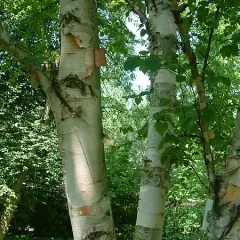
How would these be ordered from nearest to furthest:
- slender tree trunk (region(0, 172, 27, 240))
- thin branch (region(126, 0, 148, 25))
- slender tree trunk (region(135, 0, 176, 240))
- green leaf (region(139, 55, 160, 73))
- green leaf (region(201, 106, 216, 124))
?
1. green leaf (region(139, 55, 160, 73))
2. green leaf (region(201, 106, 216, 124))
3. slender tree trunk (region(135, 0, 176, 240))
4. thin branch (region(126, 0, 148, 25))
5. slender tree trunk (region(0, 172, 27, 240))

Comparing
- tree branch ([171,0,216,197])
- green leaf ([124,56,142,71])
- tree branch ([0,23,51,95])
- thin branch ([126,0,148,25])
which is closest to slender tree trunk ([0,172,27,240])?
thin branch ([126,0,148,25])

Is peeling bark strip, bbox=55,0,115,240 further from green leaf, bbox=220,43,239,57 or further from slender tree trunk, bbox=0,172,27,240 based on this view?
slender tree trunk, bbox=0,172,27,240

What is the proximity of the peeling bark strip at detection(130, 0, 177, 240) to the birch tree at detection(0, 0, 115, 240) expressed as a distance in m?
0.34

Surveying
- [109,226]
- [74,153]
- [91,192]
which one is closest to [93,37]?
[74,153]

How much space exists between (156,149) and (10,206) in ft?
28.2

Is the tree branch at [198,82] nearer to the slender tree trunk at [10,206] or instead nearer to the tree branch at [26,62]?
the tree branch at [26,62]

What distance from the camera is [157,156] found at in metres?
1.73

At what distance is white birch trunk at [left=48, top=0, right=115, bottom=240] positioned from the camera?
52.0 inches

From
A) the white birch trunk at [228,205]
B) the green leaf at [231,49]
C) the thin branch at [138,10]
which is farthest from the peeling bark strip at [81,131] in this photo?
the thin branch at [138,10]

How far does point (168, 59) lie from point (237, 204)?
0.56 meters

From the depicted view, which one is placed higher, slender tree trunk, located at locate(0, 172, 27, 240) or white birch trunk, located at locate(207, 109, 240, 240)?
white birch trunk, located at locate(207, 109, 240, 240)

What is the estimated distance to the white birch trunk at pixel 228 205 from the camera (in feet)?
3.78

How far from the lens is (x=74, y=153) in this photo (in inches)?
52.9

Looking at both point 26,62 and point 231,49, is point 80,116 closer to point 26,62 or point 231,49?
point 26,62
